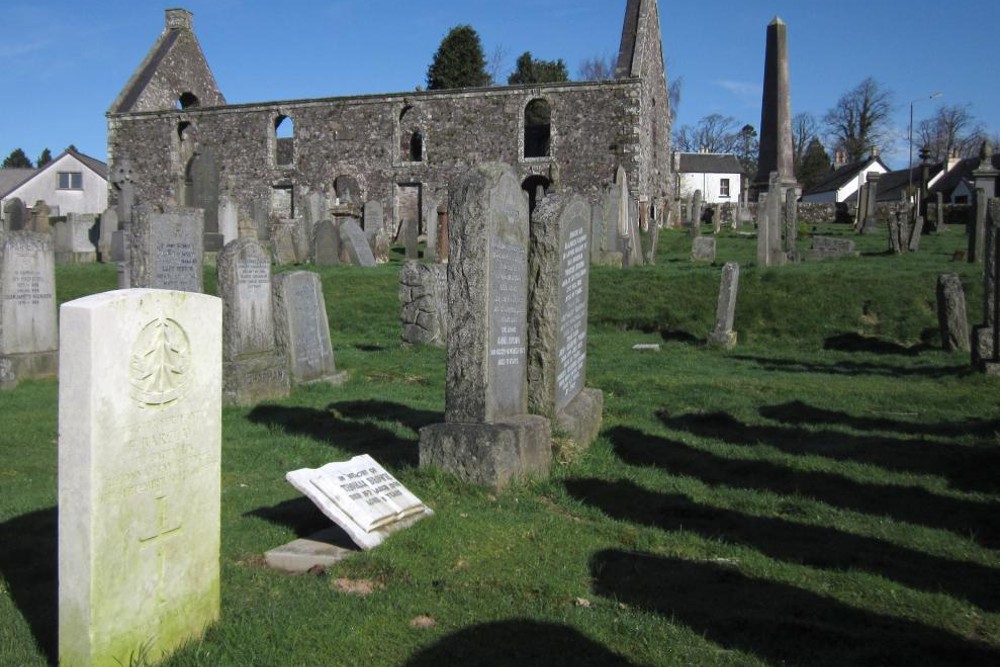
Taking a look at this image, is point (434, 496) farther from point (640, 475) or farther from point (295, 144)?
point (295, 144)

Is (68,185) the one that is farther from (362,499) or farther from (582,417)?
(362,499)

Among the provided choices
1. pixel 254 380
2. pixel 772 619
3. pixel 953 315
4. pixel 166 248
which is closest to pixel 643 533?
pixel 772 619

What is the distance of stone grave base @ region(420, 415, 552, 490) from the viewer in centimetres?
594

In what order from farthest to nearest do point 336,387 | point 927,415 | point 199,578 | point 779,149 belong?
point 779,149 < point 336,387 < point 927,415 < point 199,578

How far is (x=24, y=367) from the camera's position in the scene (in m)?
10.8

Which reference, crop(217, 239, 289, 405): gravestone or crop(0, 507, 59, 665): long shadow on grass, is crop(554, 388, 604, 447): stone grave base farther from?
crop(217, 239, 289, 405): gravestone

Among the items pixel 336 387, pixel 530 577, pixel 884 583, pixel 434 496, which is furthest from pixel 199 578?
pixel 336 387

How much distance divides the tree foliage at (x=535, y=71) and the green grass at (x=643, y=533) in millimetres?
48484

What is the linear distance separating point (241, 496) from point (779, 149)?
3065 centimetres

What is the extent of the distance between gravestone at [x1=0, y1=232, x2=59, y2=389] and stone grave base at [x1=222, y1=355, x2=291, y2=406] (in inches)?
117

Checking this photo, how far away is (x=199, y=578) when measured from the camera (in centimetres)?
376

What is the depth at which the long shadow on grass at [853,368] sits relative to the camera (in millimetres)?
11141

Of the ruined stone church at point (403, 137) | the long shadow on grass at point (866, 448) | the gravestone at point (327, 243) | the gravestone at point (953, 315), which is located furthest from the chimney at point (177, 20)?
the long shadow on grass at point (866, 448)

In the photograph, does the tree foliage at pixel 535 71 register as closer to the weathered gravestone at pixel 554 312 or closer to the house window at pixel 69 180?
the house window at pixel 69 180
